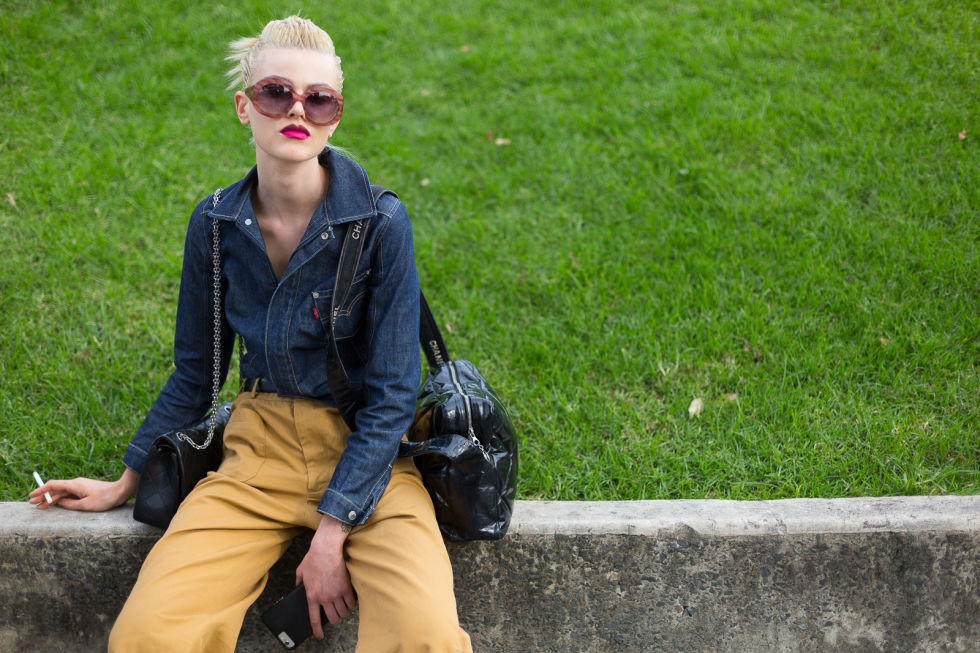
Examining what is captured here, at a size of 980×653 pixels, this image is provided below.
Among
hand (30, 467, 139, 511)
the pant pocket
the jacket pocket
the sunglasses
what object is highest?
the sunglasses

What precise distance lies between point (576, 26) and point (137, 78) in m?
3.01

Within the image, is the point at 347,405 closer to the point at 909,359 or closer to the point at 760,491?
the point at 760,491

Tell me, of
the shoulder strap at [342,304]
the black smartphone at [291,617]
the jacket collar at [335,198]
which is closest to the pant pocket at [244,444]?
the shoulder strap at [342,304]

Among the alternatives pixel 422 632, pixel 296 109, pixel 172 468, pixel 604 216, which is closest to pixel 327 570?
pixel 422 632

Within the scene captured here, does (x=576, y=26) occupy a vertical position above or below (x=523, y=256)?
above

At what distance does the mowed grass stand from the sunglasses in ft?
5.16

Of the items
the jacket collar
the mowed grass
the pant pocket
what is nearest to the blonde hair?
the jacket collar

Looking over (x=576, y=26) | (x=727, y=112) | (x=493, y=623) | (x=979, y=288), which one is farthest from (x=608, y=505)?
(x=576, y=26)

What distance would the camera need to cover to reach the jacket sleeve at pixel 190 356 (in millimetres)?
2400

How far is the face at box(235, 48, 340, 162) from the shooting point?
7.17ft

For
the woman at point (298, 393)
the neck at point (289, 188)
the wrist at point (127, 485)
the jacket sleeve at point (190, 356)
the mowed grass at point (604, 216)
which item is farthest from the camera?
the mowed grass at point (604, 216)

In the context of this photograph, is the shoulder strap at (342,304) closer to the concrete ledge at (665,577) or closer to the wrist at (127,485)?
the concrete ledge at (665,577)

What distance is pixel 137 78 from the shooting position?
534 cm

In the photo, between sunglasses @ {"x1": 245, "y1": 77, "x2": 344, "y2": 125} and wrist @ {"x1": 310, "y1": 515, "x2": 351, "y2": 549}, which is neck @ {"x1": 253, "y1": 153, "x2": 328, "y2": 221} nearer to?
sunglasses @ {"x1": 245, "y1": 77, "x2": 344, "y2": 125}
